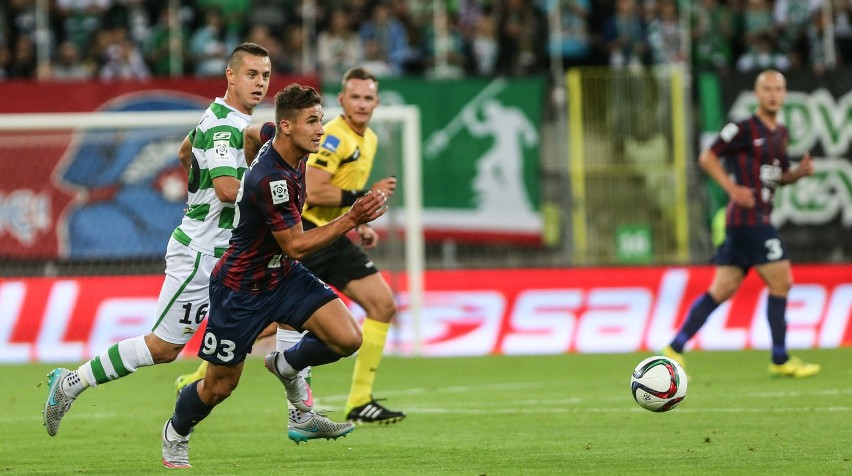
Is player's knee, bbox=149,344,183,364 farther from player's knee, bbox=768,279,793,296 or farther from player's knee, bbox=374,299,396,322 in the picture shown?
player's knee, bbox=768,279,793,296

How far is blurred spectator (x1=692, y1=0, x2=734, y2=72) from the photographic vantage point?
20.6m

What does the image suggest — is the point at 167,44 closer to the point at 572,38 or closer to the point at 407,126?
the point at 407,126

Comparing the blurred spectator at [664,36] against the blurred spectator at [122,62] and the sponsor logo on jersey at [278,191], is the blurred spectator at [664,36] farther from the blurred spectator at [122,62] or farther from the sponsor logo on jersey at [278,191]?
the sponsor logo on jersey at [278,191]

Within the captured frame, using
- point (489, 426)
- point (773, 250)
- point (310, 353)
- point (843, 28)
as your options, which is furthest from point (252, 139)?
point (843, 28)

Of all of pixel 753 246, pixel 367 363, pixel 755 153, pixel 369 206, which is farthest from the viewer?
A: pixel 755 153

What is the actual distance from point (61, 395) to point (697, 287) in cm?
966

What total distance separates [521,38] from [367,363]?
36.2 feet

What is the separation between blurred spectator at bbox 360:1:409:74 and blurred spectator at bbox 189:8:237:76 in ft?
6.51

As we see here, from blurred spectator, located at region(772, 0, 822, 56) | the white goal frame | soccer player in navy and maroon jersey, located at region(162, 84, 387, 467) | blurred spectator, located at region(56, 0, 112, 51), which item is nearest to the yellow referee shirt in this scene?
soccer player in navy and maroon jersey, located at region(162, 84, 387, 467)

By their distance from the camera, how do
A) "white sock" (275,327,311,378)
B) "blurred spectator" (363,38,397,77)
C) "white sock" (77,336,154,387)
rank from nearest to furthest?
"white sock" (77,336,154,387) → "white sock" (275,327,311,378) → "blurred spectator" (363,38,397,77)

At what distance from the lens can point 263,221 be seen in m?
7.96

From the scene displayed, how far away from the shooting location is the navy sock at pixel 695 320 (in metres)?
13.2

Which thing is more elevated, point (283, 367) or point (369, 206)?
point (369, 206)

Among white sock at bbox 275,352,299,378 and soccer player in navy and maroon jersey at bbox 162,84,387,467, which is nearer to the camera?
soccer player in navy and maroon jersey at bbox 162,84,387,467
